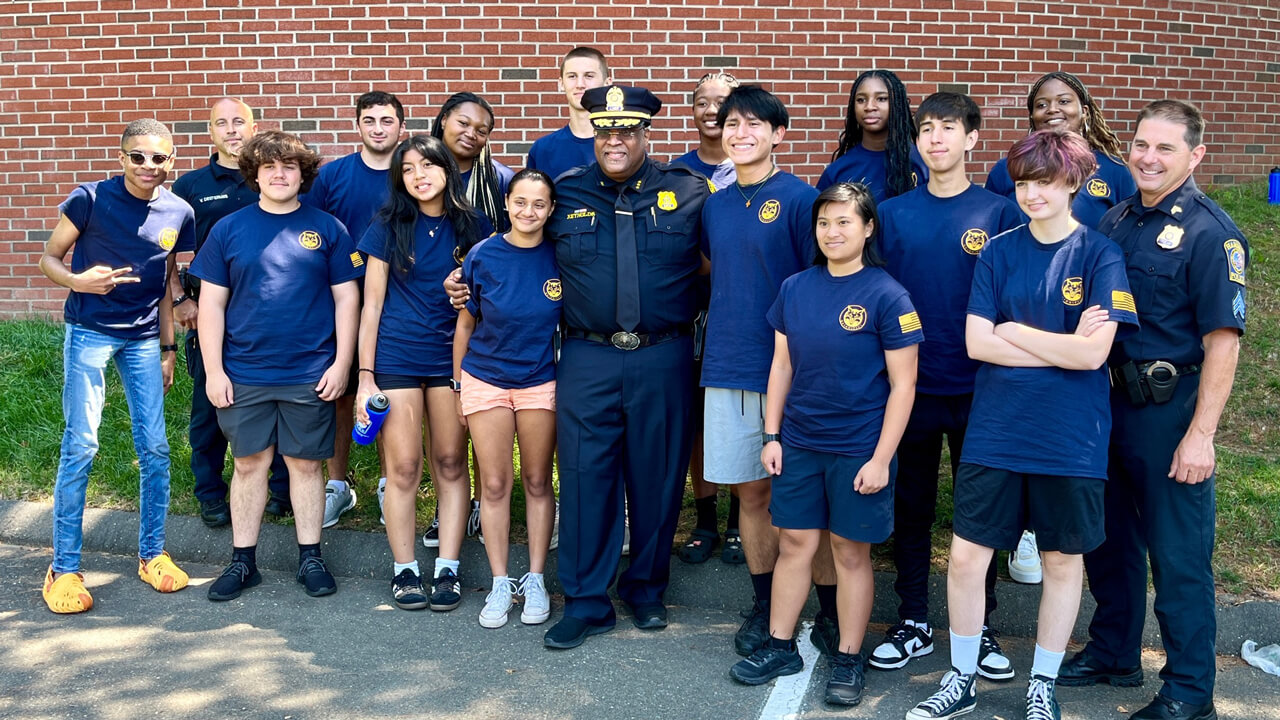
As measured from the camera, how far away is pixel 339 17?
7.50 meters

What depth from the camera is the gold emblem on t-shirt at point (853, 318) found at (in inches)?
160

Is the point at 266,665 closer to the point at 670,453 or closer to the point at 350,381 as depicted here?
the point at 350,381

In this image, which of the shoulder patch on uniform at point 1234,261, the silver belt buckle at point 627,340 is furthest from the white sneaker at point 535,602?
the shoulder patch on uniform at point 1234,261

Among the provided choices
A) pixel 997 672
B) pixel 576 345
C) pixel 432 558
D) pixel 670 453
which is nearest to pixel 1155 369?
pixel 997 672

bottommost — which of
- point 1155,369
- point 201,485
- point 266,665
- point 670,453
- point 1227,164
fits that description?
point 266,665

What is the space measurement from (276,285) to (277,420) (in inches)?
24.5

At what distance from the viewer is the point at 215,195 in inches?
229

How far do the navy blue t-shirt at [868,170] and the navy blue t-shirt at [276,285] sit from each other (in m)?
2.27

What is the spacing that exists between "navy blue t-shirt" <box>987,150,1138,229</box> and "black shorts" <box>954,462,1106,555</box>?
1436 millimetres

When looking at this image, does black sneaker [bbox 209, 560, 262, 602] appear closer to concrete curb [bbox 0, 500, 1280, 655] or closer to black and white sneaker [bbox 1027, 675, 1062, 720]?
concrete curb [bbox 0, 500, 1280, 655]

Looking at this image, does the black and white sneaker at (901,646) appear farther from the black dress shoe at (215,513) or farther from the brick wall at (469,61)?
the brick wall at (469,61)

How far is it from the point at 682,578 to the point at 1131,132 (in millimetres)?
Answer: 5252

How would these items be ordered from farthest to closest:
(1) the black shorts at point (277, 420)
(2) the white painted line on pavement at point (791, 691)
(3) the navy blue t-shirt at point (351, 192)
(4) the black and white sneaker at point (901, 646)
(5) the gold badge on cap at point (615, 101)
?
(3) the navy blue t-shirt at point (351, 192) → (1) the black shorts at point (277, 420) → (5) the gold badge on cap at point (615, 101) → (4) the black and white sneaker at point (901, 646) → (2) the white painted line on pavement at point (791, 691)

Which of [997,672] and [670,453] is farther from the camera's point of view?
[670,453]
